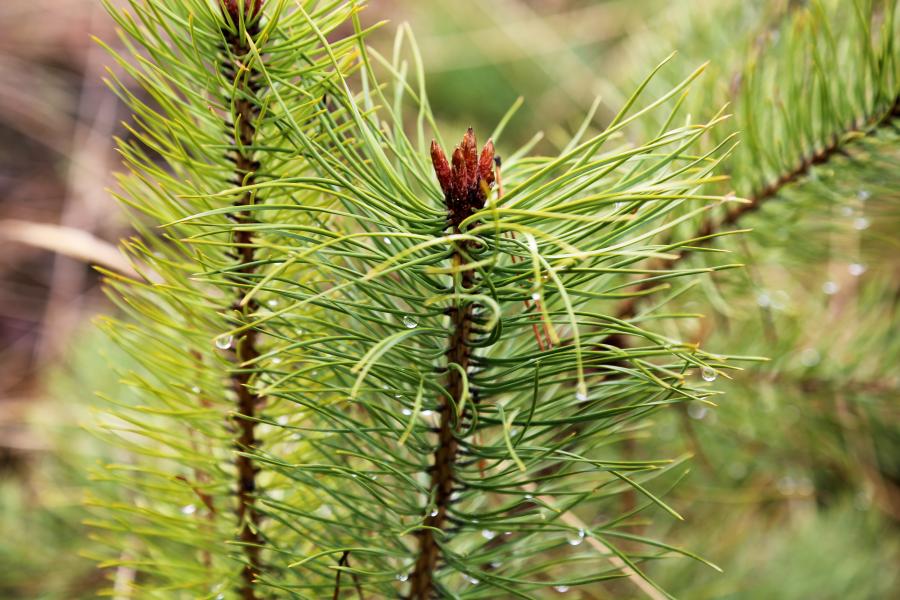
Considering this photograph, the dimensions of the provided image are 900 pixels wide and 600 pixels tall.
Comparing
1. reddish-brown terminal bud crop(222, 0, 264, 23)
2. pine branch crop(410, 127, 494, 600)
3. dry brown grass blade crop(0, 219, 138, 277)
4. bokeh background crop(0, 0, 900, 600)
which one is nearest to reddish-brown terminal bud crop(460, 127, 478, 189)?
pine branch crop(410, 127, 494, 600)

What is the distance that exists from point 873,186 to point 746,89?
0.11 m

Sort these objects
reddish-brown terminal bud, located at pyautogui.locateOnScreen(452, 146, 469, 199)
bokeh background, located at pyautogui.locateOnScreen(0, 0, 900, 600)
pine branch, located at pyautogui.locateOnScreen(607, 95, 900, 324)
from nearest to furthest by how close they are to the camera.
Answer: reddish-brown terminal bud, located at pyautogui.locateOnScreen(452, 146, 469, 199) < pine branch, located at pyautogui.locateOnScreen(607, 95, 900, 324) < bokeh background, located at pyautogui.locateOnScreen(0, 0, 900, 600)

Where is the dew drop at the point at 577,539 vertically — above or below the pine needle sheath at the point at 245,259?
below

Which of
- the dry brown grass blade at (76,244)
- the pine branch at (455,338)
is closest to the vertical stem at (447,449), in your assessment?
the pine branch at (455,338)

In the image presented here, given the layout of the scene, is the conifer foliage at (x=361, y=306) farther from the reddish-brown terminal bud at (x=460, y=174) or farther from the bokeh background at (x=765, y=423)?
the bokeh background at (x=765, y=423)

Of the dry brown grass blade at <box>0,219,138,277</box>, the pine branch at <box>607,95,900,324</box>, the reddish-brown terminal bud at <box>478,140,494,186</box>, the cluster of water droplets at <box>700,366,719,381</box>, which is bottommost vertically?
the cluster of water droplets at <box>700,366,719,381</box>

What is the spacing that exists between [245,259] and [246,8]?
0.12 m

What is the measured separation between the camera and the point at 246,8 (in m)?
0.35

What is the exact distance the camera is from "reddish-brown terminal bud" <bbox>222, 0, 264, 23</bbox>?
0.34m

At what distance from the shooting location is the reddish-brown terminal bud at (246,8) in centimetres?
34

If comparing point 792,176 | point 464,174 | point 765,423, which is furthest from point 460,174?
point 765,423

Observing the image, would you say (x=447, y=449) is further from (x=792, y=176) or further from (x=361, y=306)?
(x=792, y=176)

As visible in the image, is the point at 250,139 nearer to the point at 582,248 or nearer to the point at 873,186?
the point at 582,248

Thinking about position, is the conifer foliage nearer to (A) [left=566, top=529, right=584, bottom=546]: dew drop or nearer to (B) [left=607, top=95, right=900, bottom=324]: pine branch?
(A) [left=566, top=529, right=584, bottom=546]: dew drop
